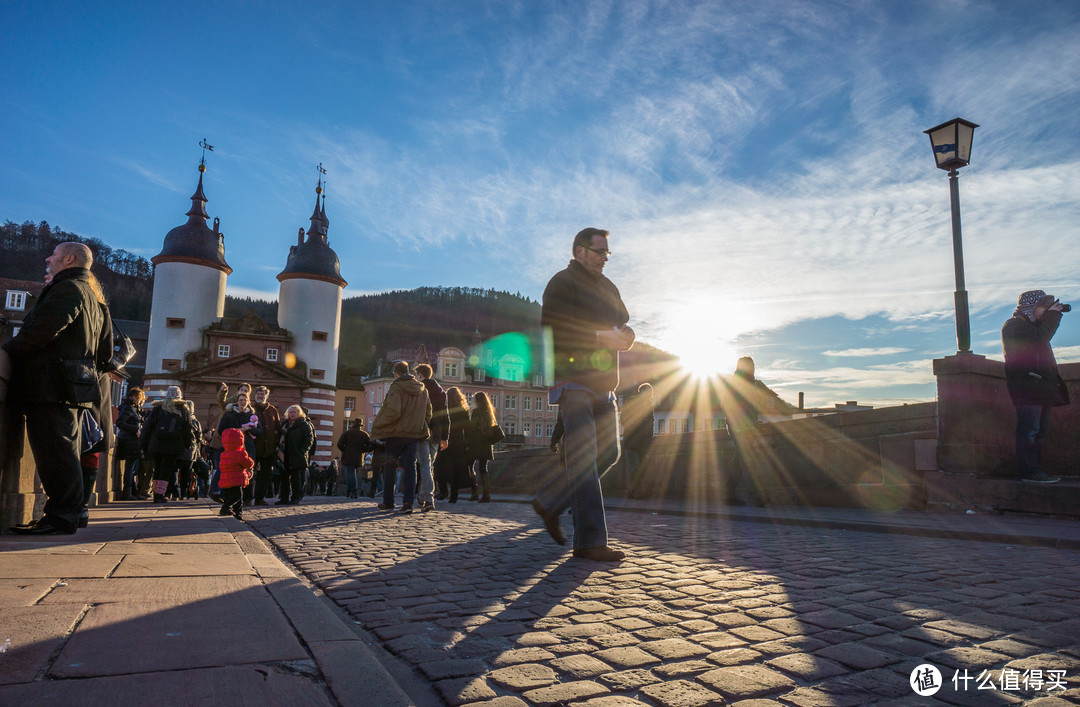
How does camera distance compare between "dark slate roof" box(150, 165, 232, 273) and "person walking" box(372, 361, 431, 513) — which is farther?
"dark slate roof" box(150, 165, 232, 273)

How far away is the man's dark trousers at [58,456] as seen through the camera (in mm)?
4949

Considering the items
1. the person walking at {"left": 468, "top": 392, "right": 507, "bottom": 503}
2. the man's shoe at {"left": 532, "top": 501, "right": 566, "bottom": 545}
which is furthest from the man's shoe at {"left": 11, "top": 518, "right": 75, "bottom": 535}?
the person walking at {"left": 468, "top": 392, "right": 507, "bottom": 503}

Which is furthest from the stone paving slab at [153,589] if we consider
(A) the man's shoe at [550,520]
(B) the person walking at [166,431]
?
(B) the person walking at [166,431]

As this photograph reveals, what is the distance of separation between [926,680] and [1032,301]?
23.9 feet

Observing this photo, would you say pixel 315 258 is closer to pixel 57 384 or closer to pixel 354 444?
pixel 354 444

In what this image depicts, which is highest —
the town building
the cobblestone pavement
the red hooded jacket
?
the town building

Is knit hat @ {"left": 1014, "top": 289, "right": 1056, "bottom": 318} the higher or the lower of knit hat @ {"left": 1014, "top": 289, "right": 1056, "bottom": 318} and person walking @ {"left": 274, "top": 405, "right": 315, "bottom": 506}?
the higher

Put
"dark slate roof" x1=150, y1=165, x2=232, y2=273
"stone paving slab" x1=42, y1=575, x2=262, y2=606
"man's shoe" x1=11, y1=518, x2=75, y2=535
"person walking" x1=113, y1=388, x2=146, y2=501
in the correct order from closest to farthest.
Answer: "stone paving slab" x1=42, y1=575, x2=262, y2=606, "man's shoe" x1=11, y1=518, x2=75, y2=535, "person walking" x1=113, y1=388, x2=146, y2=501, "dark slate roof" x1=150, y1=165, x2=232, y2=273

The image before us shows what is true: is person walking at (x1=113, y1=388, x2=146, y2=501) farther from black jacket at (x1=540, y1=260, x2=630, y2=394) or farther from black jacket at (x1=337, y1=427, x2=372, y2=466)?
black jacket at (x1=540, y1=260, x2=630, y2=394)

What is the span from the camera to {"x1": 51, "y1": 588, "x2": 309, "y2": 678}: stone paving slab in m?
2.08

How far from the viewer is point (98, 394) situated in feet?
17.0

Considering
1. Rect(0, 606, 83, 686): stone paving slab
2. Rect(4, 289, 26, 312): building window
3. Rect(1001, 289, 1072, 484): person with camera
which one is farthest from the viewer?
Rect(4, 289, 26, 312): building window

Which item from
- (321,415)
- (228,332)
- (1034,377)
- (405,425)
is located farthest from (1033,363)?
(228,332)

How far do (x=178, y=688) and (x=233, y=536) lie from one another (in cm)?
419
